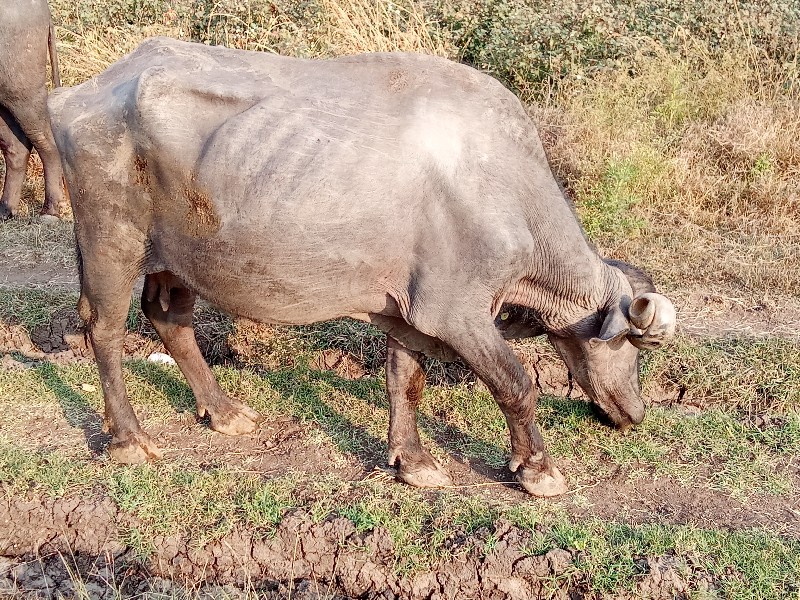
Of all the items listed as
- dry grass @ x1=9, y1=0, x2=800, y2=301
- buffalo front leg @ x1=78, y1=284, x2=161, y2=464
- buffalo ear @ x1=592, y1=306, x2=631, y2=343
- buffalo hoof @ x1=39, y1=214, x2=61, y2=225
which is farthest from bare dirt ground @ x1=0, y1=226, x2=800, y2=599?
buffalo hoof @ x1=39, y1=214, x2=61, y2=225

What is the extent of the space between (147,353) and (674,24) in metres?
6.15

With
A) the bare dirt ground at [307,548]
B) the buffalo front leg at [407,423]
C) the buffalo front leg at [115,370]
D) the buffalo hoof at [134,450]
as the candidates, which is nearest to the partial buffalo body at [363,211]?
the buffalo front leg at [407,423]

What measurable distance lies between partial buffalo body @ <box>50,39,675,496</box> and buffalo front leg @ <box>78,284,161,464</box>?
0.16 meters

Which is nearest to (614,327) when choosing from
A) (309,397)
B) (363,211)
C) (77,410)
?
(363,211)

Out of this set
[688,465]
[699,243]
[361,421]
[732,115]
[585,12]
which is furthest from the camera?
[585,12]

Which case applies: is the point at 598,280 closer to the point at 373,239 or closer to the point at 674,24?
the point at 373,239

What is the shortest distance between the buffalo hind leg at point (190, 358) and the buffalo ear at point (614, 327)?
6.59 ft

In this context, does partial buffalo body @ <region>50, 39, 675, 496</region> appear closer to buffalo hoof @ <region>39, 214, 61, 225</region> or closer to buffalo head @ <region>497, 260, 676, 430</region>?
buffalo head @ <region>497, 260, 676, 430</region>

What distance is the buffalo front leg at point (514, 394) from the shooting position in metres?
4.08

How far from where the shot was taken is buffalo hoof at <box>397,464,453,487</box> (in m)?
4.43

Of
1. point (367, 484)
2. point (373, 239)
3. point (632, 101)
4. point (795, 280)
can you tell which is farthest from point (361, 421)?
point (632, 101)

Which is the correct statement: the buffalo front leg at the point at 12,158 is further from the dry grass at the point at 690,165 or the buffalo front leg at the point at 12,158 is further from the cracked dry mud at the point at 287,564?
the cracked dry mud at the point at 287,564

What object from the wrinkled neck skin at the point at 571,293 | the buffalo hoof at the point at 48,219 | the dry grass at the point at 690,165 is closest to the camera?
the wrinkled neck skin at the point at 571,293

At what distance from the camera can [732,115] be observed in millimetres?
8133
